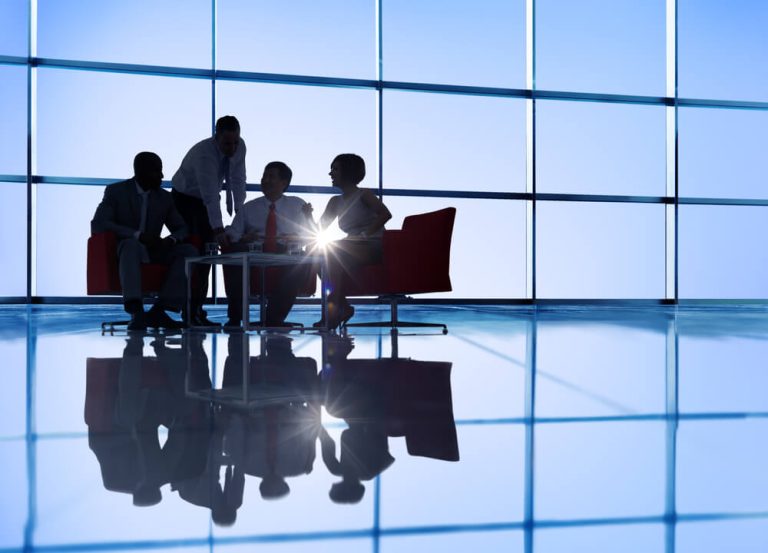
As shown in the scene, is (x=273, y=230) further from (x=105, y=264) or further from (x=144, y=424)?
(x=144, y=424)

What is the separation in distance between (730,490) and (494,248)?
22.0 ft

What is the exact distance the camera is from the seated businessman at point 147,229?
4117 millimetres

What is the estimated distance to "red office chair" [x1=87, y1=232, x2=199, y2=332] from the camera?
4188 mm

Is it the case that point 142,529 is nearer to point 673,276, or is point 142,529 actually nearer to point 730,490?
point 730,490

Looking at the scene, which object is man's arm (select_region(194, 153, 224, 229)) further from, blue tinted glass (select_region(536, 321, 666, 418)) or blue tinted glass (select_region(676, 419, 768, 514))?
blue tinted glass (select_region(676, 419, 768, 514))

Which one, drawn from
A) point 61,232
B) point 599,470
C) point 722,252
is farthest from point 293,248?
point 722,252

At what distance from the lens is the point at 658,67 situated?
804 centimetres

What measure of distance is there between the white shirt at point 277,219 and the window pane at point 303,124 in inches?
94.7

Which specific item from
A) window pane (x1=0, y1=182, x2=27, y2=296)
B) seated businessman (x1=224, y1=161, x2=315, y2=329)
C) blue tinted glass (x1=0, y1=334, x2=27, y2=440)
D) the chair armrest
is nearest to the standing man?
seated businessman (x1=224, y1=161, x2=315, y2=329)

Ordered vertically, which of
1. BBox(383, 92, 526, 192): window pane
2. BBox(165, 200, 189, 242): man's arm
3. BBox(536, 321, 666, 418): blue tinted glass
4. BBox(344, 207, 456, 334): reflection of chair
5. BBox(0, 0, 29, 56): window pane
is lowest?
BBox(536, 321, 666, 418): blue tinted glass

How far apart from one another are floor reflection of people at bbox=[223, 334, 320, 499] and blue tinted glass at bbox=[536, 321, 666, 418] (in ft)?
1.62

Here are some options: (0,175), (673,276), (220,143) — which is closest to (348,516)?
(220,143)

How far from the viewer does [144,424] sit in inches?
50.8

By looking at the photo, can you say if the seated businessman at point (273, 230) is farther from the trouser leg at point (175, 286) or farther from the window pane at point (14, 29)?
the window pane at point (14, 29)
